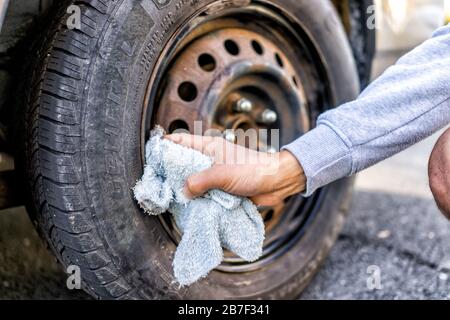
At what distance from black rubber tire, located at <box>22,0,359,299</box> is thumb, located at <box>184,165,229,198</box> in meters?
0.16

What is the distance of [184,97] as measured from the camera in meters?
1.70

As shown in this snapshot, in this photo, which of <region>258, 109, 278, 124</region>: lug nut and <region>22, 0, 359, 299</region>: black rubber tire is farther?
<region>258, 109, 278, 124</region>: lug nut

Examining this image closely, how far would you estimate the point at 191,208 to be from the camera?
4.92ft

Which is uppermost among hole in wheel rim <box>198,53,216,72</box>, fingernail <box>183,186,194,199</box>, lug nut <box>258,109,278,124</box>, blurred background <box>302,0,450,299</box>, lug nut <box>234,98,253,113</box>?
hole in wheel rim <box>198,53,216,72</box>

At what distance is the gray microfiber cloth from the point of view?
1475mm

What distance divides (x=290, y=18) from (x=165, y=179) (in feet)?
2.47

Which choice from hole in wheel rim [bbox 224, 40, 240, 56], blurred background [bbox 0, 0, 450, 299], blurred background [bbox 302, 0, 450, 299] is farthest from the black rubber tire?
blurred background [bbox 302, 0, 450, 299]

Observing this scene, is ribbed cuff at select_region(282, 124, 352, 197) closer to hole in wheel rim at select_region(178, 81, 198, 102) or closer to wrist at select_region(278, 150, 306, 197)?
wrist at select_region(278, 150, 306, 197)

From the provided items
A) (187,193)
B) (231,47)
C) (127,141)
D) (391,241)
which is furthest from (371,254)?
(127,141)

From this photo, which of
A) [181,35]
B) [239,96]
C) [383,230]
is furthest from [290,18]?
[383,230]

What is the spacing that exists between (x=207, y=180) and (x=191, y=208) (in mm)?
98

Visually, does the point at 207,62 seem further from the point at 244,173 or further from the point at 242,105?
the point at 244,173

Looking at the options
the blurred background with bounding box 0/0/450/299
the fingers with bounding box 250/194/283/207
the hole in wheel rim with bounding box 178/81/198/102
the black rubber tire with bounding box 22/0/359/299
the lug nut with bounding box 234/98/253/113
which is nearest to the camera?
the black rubber tire with bounding box 22/0/359/299
